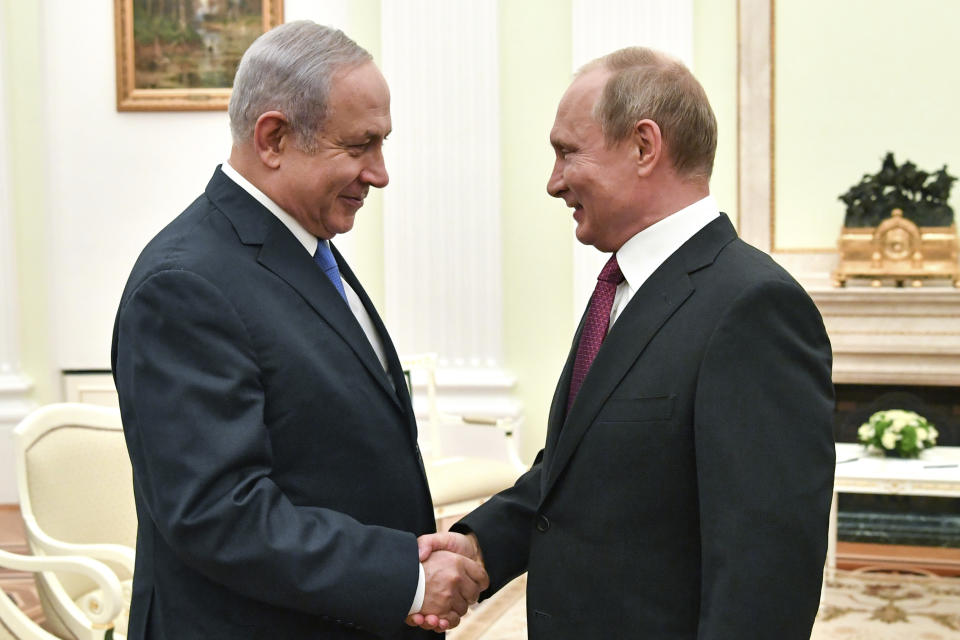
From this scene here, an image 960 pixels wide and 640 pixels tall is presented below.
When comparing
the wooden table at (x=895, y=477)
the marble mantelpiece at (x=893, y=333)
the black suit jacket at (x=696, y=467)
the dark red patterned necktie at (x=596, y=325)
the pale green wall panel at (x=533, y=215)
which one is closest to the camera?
the black suit jacket at (x=696, y=467)

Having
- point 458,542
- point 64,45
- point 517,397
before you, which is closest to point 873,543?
point 517,397

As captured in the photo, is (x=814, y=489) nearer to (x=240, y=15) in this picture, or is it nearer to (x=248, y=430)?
(x=248, y=430)

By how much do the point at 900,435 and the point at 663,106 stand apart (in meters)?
4.09

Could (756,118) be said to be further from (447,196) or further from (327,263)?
(327,263)

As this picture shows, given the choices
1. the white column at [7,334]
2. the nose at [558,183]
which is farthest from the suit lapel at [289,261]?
the white column at [7,334]

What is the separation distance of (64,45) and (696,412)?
6264mm

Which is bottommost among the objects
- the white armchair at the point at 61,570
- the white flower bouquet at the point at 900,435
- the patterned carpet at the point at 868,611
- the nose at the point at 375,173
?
the patterned carpet at the point at 868,611

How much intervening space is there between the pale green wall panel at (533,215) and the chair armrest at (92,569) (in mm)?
3954

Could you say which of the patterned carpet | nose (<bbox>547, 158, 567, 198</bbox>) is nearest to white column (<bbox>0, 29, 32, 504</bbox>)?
the patterned carpet

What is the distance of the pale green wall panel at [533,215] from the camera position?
254 inches

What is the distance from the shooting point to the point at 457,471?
528 cm

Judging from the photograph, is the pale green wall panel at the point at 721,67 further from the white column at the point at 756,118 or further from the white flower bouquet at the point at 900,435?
the white flower bouquet at the point at 900,435

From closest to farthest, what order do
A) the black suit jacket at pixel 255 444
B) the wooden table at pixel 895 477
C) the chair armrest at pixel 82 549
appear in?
the black suit jacket at pixel 255 444
the chair armrest at pixel 82 549
the wooden table at pixel 895 477

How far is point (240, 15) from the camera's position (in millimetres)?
6730
